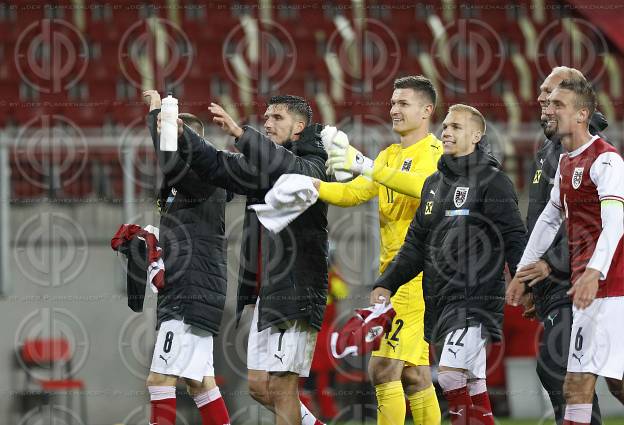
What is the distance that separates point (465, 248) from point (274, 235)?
30.3 inches

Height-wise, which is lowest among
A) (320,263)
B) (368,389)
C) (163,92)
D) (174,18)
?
(368,389)

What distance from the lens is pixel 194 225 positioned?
16.1ft

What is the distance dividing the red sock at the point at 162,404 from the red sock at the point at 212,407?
0.16m

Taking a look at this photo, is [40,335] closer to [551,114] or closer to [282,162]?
[282,162]

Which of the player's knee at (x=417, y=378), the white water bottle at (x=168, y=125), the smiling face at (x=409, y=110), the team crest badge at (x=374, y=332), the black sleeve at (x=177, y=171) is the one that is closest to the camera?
the white water bottle at (x=168, y=125)

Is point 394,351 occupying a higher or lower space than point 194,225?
lower

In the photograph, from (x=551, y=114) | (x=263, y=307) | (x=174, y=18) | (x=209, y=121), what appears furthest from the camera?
(x=174, y=18)

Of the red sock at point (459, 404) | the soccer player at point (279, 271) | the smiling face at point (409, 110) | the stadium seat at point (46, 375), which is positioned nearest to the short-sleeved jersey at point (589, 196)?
the red sock at point (459, 404)

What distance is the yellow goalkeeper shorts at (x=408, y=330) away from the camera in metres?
4.85

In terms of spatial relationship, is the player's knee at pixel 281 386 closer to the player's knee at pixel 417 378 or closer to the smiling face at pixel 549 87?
the player's knee at pixel 417 378

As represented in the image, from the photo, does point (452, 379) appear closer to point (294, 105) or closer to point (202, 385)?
point (202, 385)

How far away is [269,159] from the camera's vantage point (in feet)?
15.0

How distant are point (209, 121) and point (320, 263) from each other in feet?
12.4

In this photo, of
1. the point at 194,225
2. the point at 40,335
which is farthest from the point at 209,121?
the point at 194,225
